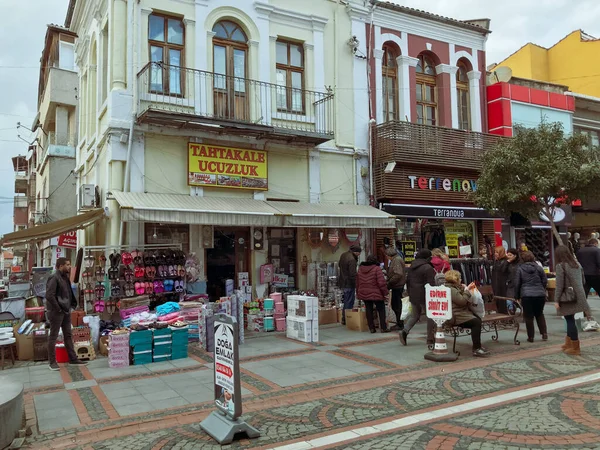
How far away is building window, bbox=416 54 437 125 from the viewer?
15.6 meters

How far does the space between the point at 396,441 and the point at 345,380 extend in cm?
230

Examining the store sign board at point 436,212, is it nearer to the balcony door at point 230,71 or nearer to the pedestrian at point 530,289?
the balcony door at point 230,71

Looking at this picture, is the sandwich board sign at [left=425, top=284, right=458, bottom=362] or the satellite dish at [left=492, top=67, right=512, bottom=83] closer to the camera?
the sandwich board sign at [left=425, top=284, right=458, bottom=362]

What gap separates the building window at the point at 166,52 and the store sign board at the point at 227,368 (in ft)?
26.5

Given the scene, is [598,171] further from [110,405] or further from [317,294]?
[110,405]

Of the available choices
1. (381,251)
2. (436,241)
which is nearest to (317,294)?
(381,251)

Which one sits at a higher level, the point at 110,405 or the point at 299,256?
the point at 299,256

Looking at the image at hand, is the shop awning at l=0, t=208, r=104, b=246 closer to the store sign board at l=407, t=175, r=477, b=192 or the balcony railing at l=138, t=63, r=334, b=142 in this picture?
the balcony railing at l=138, t=63, r=334, b=142

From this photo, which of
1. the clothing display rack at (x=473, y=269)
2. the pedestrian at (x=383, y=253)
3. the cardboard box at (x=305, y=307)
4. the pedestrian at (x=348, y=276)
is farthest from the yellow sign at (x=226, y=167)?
the clothing display rack at (x=473, y=269)

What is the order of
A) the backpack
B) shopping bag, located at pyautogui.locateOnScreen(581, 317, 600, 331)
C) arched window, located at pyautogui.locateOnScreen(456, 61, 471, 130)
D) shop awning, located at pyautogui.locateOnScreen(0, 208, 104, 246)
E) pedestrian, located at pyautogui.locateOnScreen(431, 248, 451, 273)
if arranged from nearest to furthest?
the backpack, shopping bag, located at pyautogui.locateOnScreen(581, 317, 600, 331), pedestrian, located at pyautogui.locateOnScreen(431, 248, 451, 273), shop awning, located at pyautogui.locateOnScreen(0, 208, 104, 246), arched window, located at pyautogui.locateOnScreen(456, 61, 471, 130)

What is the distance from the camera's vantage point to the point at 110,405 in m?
6.02

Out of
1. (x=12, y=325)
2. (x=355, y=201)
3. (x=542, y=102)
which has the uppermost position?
(x=542, y=102)

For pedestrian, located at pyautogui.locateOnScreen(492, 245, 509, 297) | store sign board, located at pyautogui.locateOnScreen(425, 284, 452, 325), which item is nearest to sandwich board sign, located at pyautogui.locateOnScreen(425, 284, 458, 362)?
store sign board, located at pyautogui.locateOnScreen(425, 284, 452, 325)

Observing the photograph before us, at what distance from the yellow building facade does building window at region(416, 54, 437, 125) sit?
408 inches
